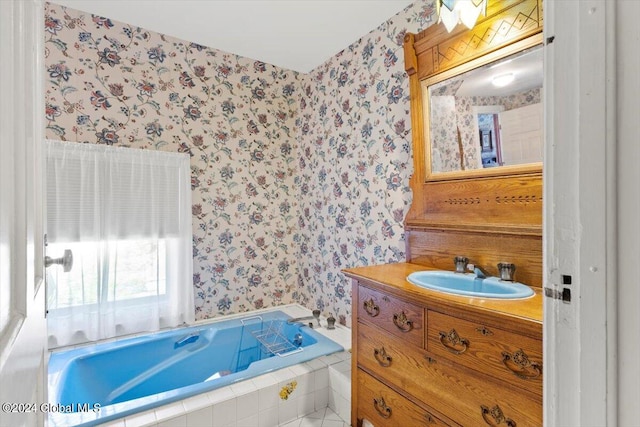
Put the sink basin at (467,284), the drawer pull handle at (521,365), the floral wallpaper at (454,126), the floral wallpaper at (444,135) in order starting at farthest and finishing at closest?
the floral wallpaper at (444,135)
the floral wallpaper at (454,126)
the sink basin at (467,284)
the drawer pull handle at (521,365)

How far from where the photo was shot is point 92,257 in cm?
213

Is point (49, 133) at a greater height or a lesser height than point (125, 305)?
greater

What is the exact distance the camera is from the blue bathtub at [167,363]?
1.56 meters

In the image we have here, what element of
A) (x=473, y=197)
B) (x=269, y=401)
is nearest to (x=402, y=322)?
(x=473, y=197)

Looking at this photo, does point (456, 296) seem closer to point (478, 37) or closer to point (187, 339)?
point (478, 37)

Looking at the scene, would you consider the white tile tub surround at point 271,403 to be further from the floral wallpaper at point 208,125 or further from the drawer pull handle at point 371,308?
the floral wallpaper at point 208,125

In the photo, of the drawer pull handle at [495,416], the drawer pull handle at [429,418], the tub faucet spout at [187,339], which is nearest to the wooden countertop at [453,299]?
the drawer pull handle at [495,416]

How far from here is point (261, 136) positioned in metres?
2.80

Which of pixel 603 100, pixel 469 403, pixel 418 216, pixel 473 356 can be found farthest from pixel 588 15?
pixel 418 216

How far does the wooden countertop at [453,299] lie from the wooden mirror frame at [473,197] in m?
0.19

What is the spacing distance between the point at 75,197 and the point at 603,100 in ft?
8.34

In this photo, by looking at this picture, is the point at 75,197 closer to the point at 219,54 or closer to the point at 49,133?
the point at 49,133

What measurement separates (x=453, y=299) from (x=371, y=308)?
1.45 feet

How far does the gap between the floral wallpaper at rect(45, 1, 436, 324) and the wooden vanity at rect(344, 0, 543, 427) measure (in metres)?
0.28
